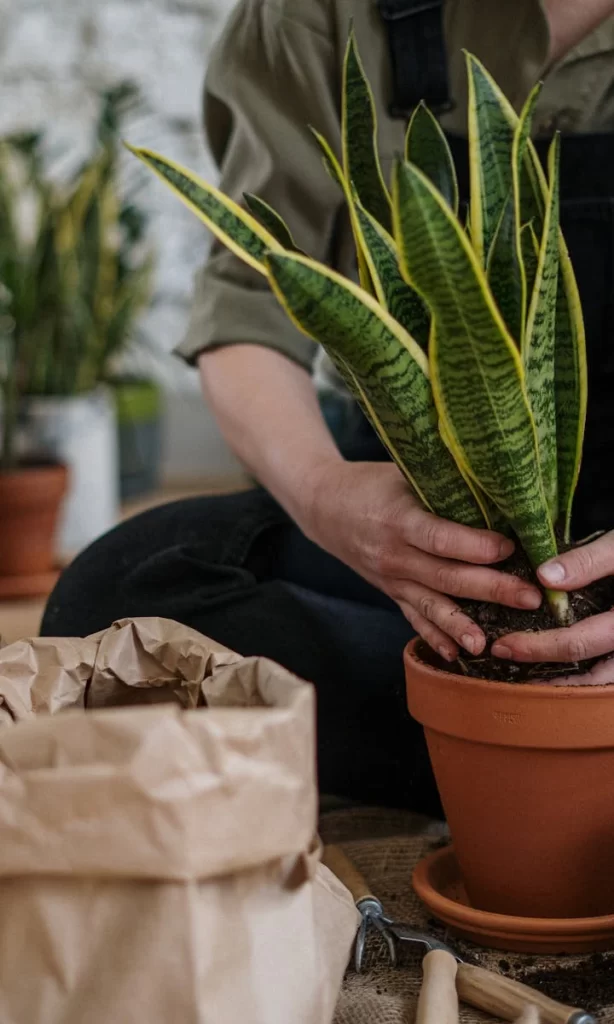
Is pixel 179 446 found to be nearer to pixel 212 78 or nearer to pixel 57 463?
pixel 57 463

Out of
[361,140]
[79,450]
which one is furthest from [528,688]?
[79,450]

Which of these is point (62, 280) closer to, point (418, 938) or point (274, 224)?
point (274, 224)

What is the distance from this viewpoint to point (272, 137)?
1.18 meters

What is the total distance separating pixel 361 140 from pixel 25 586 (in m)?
1.50

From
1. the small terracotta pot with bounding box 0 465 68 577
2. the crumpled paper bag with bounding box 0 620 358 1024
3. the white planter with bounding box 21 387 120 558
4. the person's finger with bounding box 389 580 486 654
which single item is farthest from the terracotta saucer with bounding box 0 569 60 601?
the crumpled paper bag with bounding box 0 620 358 1024

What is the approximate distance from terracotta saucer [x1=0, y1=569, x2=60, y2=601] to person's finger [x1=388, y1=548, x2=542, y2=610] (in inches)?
55.5

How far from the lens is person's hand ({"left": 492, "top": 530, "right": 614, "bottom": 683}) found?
0.76 metres

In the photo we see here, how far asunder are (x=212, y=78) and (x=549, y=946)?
0.87 meters

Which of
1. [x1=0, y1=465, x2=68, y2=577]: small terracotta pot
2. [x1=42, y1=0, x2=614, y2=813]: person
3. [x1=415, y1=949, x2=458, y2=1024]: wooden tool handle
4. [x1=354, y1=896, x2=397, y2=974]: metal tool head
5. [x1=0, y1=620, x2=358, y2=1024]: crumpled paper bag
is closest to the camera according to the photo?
[x1=0, y1=620, x2=358, y2=1024]: crumpled paper bag

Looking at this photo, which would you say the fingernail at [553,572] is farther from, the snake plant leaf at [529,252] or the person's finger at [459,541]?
the snake plant leaf at [529,252]

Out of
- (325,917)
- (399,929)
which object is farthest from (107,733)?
(399,929)

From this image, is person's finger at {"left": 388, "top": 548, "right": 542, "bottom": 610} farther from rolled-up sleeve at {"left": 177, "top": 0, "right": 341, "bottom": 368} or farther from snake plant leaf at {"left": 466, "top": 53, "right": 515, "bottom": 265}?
rolled-up sleeve at {"left": 177, "top": 0, "right": 341, "bottom": 368}

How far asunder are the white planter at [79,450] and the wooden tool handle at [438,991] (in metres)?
1.66

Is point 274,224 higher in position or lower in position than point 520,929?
higher
